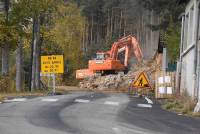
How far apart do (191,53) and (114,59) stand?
113ft

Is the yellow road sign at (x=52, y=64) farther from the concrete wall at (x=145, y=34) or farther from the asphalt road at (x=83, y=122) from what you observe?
the concrete wall at (x=145, y=34)

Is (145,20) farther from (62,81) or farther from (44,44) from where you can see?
(44,44)

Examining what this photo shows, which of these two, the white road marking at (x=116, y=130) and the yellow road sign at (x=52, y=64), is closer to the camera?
the white road marking at (x=116, y=130)

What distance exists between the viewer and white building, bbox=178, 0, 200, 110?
28.2 meters

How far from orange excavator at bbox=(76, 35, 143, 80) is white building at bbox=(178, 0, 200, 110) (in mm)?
27112

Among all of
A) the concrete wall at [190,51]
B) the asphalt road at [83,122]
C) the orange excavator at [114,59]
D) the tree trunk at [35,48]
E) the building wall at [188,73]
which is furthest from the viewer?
the orange excavator at [114,59]

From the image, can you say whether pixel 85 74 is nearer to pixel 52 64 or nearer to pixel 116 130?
pixel 52 64

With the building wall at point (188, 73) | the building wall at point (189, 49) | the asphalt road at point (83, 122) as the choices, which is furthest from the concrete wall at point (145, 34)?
the asphalt road at point (83, 122)

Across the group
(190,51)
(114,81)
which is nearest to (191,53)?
(190,51)

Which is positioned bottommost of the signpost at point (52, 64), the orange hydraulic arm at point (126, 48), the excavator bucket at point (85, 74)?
the excavator bucket at point (85, 74)

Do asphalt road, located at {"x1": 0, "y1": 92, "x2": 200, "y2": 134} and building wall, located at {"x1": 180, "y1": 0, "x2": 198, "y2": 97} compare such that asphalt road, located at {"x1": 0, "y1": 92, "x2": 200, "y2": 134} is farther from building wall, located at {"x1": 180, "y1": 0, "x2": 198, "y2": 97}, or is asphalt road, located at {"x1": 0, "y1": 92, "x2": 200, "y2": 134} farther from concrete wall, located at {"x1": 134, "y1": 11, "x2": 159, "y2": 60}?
concrete wall, located at {"x1": 134, "y1": 11, "x2": 159, "y2": 60}

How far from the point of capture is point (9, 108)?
21250 mm

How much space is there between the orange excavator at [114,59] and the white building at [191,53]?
27112 millimetres

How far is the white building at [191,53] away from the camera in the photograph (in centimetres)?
2824
